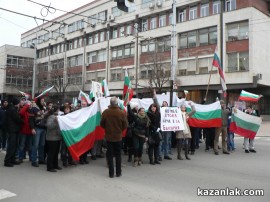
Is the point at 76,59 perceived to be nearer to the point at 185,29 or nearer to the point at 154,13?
the point at 154,13

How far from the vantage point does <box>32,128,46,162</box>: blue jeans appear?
880 cm

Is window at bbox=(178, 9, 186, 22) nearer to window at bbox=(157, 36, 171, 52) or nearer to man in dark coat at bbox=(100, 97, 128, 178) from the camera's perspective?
window at bbox=(157, 36, 171, 52)

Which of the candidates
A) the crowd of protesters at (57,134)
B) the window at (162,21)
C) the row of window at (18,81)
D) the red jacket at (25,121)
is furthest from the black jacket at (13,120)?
the row of window at (18,81)

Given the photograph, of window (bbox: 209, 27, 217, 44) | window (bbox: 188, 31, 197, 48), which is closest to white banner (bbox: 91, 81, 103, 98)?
window (bbox: 209, 27, 217, 44)

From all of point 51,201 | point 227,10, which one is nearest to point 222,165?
point 51,201

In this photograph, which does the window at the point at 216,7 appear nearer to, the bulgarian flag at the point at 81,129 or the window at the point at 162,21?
the window at the point at 162,21

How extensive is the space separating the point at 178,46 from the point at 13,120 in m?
32.7

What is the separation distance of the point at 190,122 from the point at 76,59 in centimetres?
4795

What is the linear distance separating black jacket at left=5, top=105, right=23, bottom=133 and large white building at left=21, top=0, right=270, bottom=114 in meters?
13.6

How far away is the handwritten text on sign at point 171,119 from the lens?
1004 cm

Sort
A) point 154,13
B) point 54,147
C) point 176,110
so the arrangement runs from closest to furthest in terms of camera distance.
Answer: point 54,147
point 176,110
point 154,13

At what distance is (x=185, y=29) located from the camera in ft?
125

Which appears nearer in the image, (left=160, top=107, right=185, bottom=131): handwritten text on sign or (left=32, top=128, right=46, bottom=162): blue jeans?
(left=32, top=128, right=46, bottom=162): blue jeans

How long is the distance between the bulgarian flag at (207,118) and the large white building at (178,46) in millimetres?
12071
